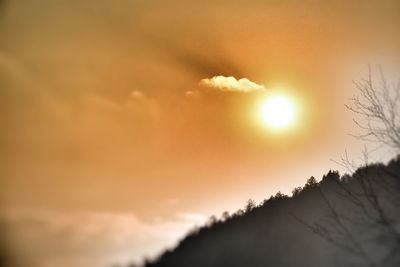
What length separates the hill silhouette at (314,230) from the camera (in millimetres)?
3119

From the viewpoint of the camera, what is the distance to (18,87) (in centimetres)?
342

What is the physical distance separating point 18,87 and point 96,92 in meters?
0.53

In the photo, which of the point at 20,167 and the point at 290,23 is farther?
the point at 290,23

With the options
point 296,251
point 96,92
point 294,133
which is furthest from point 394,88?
point 96,92

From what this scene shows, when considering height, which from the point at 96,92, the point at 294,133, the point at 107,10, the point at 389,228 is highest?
the point at 107,10

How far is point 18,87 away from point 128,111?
2.49ft

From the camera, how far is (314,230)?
3314 millimetres

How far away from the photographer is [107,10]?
350 cm

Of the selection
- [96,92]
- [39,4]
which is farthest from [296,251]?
[39,4]

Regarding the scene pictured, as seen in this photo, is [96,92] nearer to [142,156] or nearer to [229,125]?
[142,156]

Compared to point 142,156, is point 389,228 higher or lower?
lower

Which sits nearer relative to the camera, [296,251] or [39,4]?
[296,251]

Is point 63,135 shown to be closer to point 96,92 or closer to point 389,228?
point 96,92

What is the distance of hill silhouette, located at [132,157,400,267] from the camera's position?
10.2 ft
